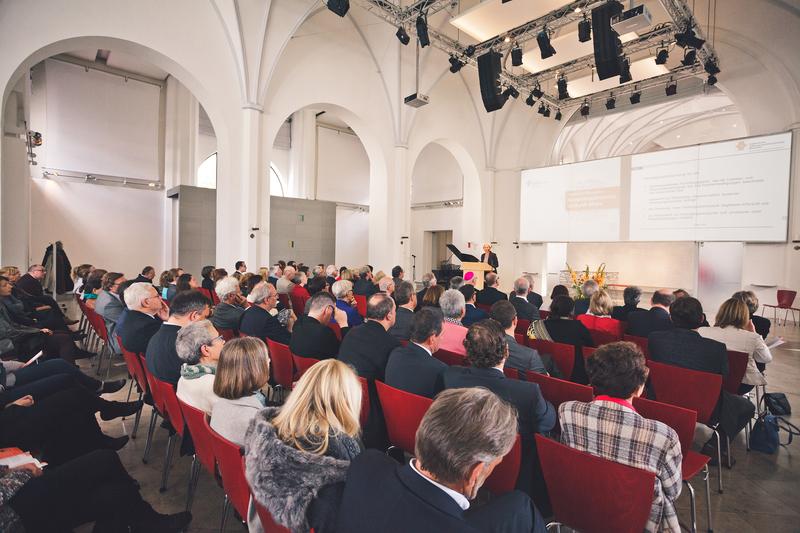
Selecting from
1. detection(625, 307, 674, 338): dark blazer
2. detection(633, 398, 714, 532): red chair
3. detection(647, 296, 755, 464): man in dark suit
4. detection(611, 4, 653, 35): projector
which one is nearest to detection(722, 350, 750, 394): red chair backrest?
detection(647, 296, 755, 464): man in dark suit

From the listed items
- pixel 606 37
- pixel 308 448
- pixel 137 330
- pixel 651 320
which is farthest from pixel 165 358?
pixel 606 37

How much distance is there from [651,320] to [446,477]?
396cm

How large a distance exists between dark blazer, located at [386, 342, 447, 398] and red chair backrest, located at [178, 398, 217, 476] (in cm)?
108

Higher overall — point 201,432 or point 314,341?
point 314,341

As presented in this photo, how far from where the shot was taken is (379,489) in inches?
43.6

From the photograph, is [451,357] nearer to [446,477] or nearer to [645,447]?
[645,447]

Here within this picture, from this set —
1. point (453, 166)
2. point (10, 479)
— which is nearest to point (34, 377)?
point (10, 479)

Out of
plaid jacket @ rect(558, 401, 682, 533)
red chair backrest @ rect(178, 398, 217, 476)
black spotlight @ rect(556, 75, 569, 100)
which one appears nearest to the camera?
plaid jacket @ rect(558, 401, 682, 533)

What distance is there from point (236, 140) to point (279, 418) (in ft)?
31.9

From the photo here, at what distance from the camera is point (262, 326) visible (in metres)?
4.02

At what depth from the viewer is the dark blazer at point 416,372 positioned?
2523mm

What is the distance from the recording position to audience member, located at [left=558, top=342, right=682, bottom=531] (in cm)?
171

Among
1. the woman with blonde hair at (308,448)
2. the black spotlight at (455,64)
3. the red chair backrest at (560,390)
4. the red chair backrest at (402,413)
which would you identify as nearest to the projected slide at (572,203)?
the black spotlight at (455,64)

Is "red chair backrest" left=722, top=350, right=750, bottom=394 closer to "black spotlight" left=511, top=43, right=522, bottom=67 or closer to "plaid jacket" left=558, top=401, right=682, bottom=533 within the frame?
"plaid jacket" left=558, top=401, right=682, bottom=533
